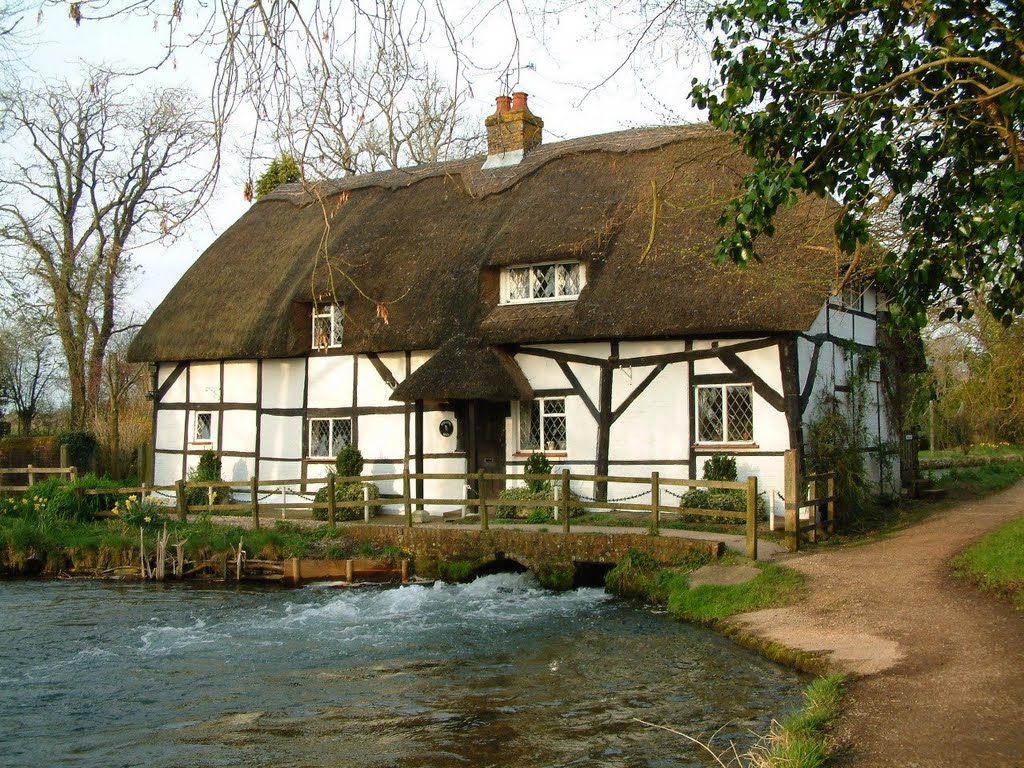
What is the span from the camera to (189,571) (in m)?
16.0

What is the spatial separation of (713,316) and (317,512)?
790 cm

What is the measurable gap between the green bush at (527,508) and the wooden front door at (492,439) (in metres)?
0.74

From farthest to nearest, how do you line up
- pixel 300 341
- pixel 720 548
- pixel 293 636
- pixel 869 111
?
1. pixel 300 341
2. pixel 720 548
3. pixel 293 636
4. pixel 869 111

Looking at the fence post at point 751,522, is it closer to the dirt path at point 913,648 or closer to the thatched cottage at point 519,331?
the dirt path at point 913,648

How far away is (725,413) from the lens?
1638cm

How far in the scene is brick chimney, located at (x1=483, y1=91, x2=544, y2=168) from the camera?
2180 centimetres

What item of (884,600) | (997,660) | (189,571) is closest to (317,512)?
(189,571)

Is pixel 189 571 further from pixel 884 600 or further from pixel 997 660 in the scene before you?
pixel 997 660

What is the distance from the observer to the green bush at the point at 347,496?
Answer: 17875 millimetres

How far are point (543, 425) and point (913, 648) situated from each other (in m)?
9.65

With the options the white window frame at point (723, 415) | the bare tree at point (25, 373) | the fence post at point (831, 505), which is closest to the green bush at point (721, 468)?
the white window frame at point (723, 415)

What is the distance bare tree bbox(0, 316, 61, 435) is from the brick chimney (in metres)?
23.5

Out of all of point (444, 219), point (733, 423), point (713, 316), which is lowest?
point (733, 423)

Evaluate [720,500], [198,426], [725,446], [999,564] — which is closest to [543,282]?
[725,446]
